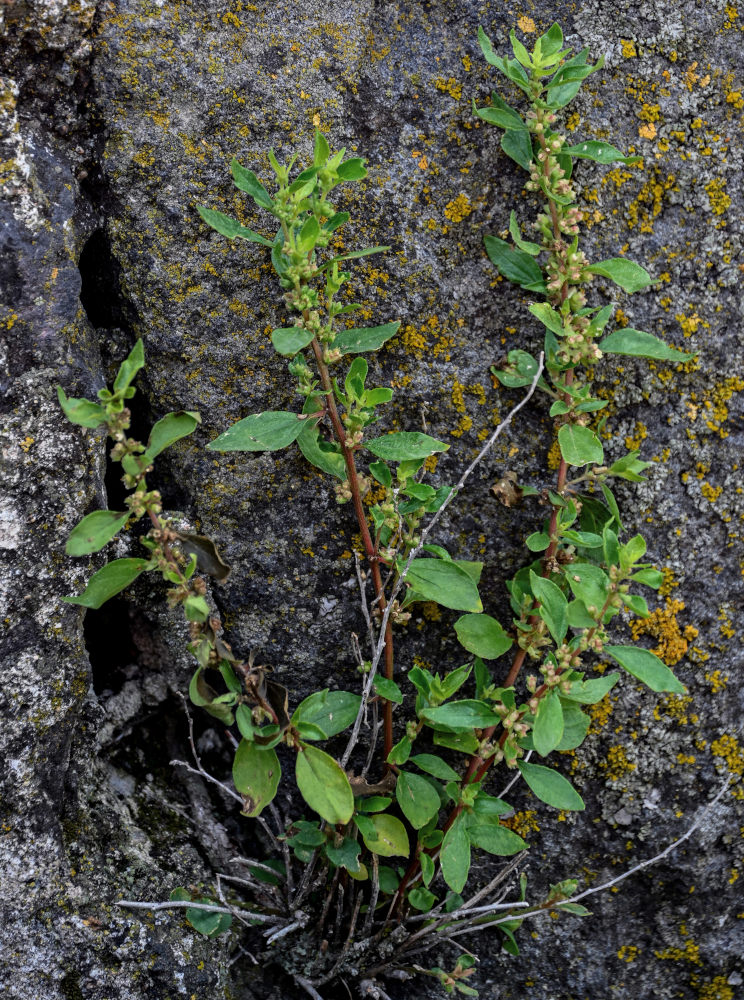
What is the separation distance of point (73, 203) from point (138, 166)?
0.57ft

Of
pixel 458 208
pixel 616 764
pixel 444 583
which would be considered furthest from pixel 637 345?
pixel 616 764

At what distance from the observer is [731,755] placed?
6.60 feet

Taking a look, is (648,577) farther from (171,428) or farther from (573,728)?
(171,428)

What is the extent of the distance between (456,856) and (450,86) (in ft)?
5.75

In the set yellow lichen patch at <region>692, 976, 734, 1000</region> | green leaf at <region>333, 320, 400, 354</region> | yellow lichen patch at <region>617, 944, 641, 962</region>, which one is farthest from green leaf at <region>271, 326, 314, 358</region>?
yellow lichen patch at <region>692, 976, 734, 1000</region>

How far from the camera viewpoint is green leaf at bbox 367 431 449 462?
1.66 metres

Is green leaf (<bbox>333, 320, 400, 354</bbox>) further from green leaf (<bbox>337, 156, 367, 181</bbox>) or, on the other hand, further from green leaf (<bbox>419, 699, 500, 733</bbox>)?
green leaf (<bbox>419, 699, 500, 733</bbox>)

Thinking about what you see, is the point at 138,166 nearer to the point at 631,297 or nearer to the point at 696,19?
the point at 631,297

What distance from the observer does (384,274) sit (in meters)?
1.94

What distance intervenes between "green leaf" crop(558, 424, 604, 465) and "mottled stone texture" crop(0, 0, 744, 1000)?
18 centimetres

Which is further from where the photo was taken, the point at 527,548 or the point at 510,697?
the point at 527,548

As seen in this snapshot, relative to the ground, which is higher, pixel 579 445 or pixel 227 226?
pixel 227 226

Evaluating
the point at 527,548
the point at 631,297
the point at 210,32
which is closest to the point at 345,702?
the point at 527,548

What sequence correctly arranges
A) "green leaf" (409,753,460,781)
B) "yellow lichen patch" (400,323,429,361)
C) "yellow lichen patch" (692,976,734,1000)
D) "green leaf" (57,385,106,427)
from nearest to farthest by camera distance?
"green leaf" (57,385,106,427), "green leaf" (409,753,460,781), "yellow lichen patch" (400,323,429,361), "yellow lichen patch" (692,976,734,1000)
